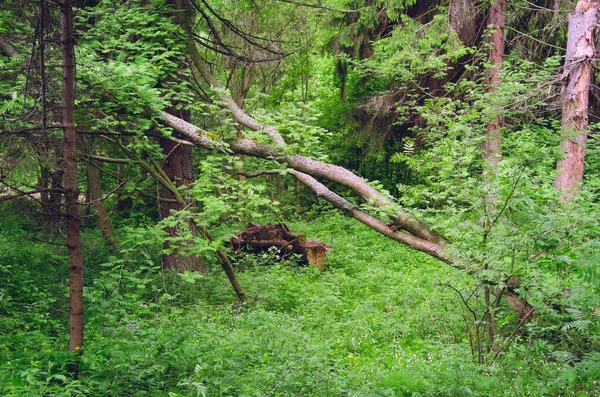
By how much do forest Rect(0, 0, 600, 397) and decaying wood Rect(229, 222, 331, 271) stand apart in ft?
0.19

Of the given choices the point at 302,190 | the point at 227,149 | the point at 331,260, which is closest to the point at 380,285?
the point at 331,260

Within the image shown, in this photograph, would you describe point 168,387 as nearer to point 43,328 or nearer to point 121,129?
point 43,328

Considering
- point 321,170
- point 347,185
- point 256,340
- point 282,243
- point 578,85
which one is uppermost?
point 578,85

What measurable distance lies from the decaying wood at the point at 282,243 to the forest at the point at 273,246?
0.19ft

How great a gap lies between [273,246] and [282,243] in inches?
18.9

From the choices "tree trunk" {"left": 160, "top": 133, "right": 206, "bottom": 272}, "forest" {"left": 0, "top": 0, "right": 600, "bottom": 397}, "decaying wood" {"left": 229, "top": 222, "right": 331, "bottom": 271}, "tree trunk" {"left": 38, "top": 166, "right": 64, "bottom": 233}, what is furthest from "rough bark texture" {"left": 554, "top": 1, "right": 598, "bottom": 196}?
"tree trunk" {"left": 38, "top": 166, "right": 64, "bottom": 233}

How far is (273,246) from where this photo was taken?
12.6m

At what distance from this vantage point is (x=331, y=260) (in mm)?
12539

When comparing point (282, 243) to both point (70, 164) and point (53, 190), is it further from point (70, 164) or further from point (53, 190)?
point (53, 190)

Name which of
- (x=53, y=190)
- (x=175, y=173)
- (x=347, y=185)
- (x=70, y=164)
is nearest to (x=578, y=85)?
(x=347, y=185)

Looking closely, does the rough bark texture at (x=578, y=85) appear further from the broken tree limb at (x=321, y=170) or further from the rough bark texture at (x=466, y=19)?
the broken tree limb at (x=321, y=170)

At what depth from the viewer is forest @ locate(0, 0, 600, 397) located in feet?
17.7

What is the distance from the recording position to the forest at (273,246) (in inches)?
212

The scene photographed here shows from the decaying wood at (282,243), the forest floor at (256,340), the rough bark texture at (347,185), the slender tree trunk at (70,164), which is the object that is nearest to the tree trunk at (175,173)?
the forest floor at (256,340)
